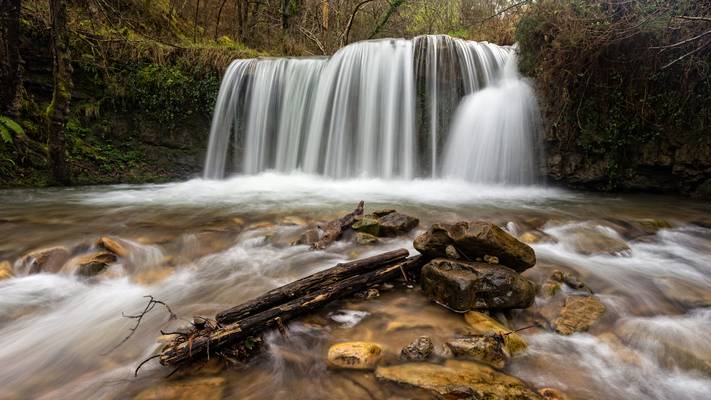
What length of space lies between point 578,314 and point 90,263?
4.22 m

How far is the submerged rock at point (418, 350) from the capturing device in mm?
2121

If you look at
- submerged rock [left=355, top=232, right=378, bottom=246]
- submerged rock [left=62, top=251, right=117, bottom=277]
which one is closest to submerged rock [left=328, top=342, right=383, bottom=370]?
submerged rock [left=355, top=232, right=378, bottom=246]

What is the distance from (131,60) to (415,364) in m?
10.4

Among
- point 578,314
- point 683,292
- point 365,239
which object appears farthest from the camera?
point 365,239

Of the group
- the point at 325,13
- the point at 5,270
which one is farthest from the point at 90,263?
the point at 325,13

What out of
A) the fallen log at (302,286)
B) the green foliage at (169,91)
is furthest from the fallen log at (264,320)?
the green foliage at (169,91)

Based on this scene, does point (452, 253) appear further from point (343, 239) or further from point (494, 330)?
point (343, 239)

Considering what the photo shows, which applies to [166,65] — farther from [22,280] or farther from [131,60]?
[22,280]

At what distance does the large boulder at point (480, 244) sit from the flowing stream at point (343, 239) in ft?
1.19

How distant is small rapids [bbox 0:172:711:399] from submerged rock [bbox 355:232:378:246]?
10 centimetres

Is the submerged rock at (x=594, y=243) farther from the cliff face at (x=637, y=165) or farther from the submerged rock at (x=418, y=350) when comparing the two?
the cliff face at (x=637, y=165)

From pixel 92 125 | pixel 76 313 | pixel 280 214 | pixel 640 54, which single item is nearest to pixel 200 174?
pixel 92 125

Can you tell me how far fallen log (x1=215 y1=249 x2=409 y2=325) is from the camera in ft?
7.37

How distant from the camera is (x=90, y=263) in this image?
3.34m
